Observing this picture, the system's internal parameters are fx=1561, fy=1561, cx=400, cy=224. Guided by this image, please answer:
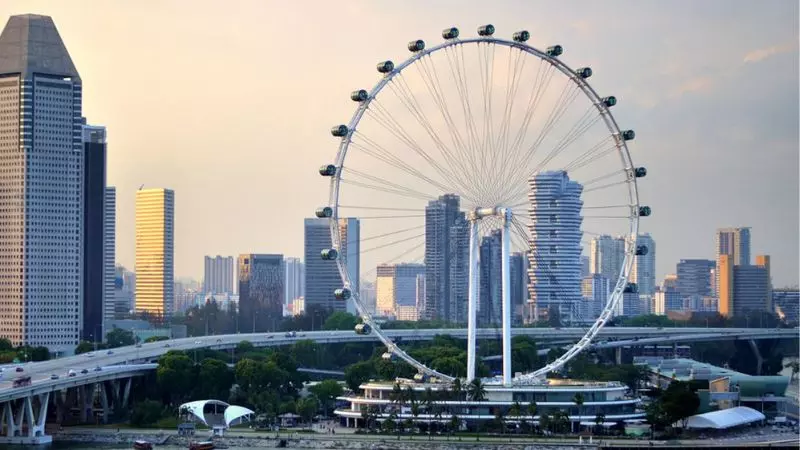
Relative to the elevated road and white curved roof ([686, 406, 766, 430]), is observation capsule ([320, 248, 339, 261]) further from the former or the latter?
white curved roof ([686, 406, 766, 430])

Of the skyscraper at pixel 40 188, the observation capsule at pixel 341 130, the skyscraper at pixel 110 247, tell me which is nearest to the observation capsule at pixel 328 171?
the observation capsule at pixel 341 130

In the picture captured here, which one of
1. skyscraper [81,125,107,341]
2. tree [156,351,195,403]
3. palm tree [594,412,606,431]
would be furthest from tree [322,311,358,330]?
palm tree [594,412,606,431]

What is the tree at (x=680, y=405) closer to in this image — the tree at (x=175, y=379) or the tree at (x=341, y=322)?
the tree at (x=175, y=379)

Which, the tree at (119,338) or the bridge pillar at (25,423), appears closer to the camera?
the bridge pillar at (25,423)

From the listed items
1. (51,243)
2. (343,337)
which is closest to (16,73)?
(51,243)

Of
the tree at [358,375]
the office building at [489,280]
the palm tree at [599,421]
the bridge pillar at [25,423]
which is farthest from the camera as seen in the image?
the office building at [489,280]

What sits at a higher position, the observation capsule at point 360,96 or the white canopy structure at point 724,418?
the observation capsule at point 360,96
